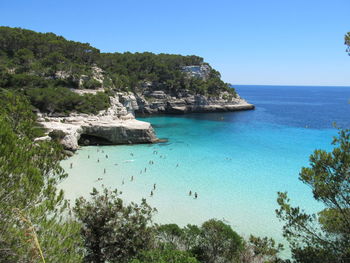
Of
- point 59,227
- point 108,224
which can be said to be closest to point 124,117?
point 108,224

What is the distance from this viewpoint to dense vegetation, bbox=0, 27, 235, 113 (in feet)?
133

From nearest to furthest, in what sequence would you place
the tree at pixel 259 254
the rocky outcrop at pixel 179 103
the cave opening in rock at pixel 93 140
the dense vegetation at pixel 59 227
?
the dense vegetation at pixel 59 227 → the tree at pixel 259 254 → the cave opening in rock at pixel 93 140 → the rocky outcrop at pixel 179 103

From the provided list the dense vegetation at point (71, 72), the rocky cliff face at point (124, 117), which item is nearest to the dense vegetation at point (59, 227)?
the rocky cliff face at point (124, 117)

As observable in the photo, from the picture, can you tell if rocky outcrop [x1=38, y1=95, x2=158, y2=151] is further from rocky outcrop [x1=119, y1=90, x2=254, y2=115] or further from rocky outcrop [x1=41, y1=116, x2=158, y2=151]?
rocky outcrop [x1=119, y1=90, x2=254, y2=115]

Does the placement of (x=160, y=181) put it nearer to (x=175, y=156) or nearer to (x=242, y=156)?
(x=175, y=156)

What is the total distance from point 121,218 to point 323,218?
23.5ft

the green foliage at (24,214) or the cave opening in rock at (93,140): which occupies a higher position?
the green foliage at (24,214)

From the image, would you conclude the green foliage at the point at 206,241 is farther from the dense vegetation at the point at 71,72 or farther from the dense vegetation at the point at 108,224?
the dense vegetation at the point at 71,72

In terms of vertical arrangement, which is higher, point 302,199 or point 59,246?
point 59,246

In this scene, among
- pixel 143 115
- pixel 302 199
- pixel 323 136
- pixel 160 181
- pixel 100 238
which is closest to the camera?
pixel 100 238

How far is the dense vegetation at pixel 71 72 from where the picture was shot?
40.7 meters

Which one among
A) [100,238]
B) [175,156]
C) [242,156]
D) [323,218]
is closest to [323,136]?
[242,156]

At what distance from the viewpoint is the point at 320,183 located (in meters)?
7.60

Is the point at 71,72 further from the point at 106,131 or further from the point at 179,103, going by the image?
the point at 179,103
